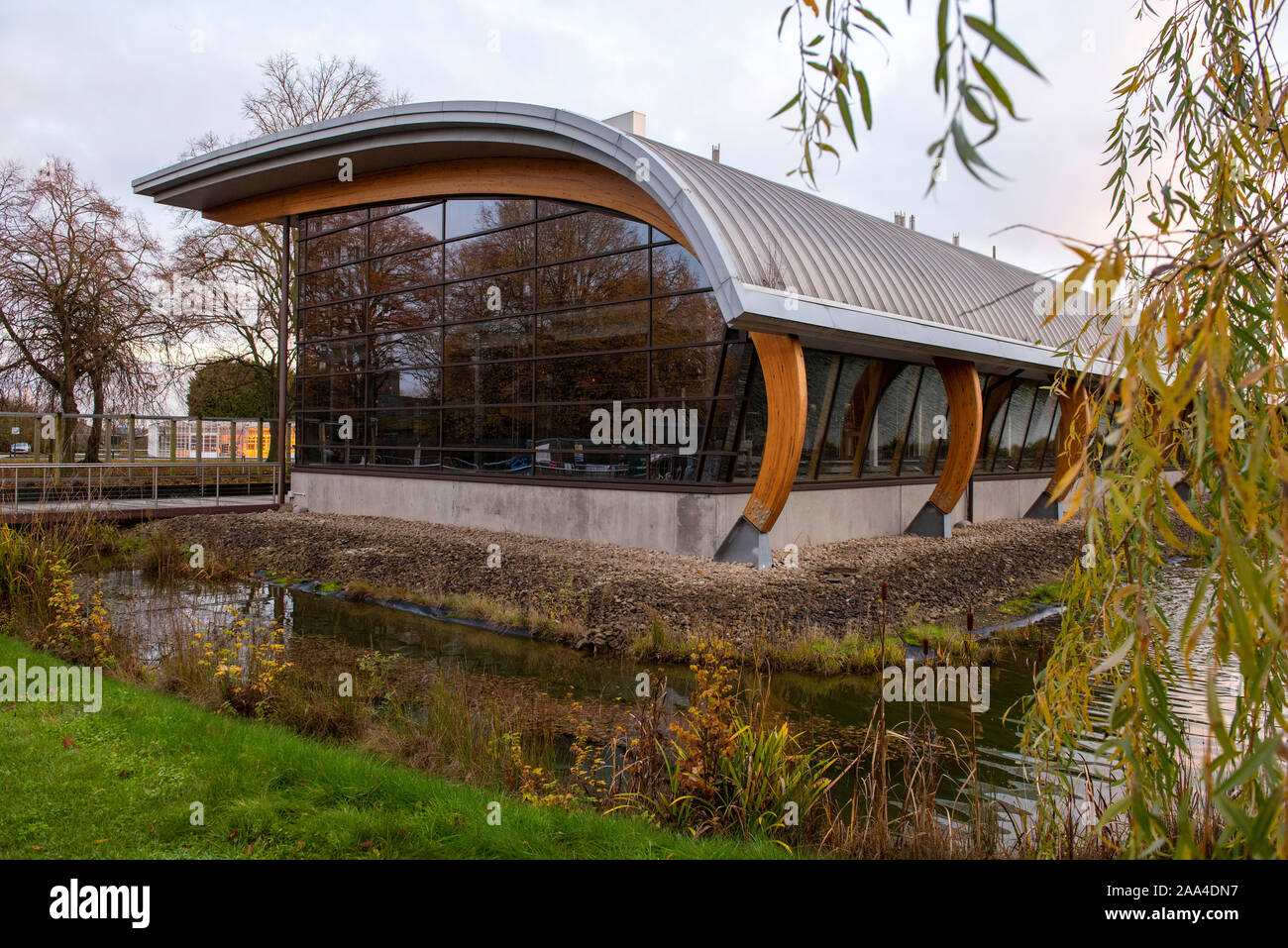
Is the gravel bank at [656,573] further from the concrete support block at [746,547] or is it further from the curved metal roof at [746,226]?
the curved metal roof at [746,226]

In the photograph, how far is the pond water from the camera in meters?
7.46

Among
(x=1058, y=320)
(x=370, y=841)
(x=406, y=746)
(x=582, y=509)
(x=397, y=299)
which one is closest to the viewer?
(x=370, y=841)

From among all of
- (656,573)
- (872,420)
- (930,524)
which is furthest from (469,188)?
(930,524)

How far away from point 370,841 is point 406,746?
213 cm

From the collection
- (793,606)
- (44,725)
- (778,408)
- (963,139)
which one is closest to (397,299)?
(778,408)

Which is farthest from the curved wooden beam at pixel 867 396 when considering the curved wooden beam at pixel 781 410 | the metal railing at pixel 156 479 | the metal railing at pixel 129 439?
the metal railing at pixel 129 439

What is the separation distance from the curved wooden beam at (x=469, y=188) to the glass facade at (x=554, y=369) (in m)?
0.32

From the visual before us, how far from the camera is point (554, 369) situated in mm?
16891

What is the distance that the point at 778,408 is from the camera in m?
13.5

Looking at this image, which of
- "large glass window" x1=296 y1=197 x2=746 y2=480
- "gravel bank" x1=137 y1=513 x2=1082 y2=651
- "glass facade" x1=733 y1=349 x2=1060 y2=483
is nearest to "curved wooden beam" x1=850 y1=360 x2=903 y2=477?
"glass facade" x1=733 y1=349 x2=1060 y2=483

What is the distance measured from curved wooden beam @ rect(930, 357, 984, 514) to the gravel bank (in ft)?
4.00

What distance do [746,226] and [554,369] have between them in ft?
15.6

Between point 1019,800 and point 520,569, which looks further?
point 520,569
